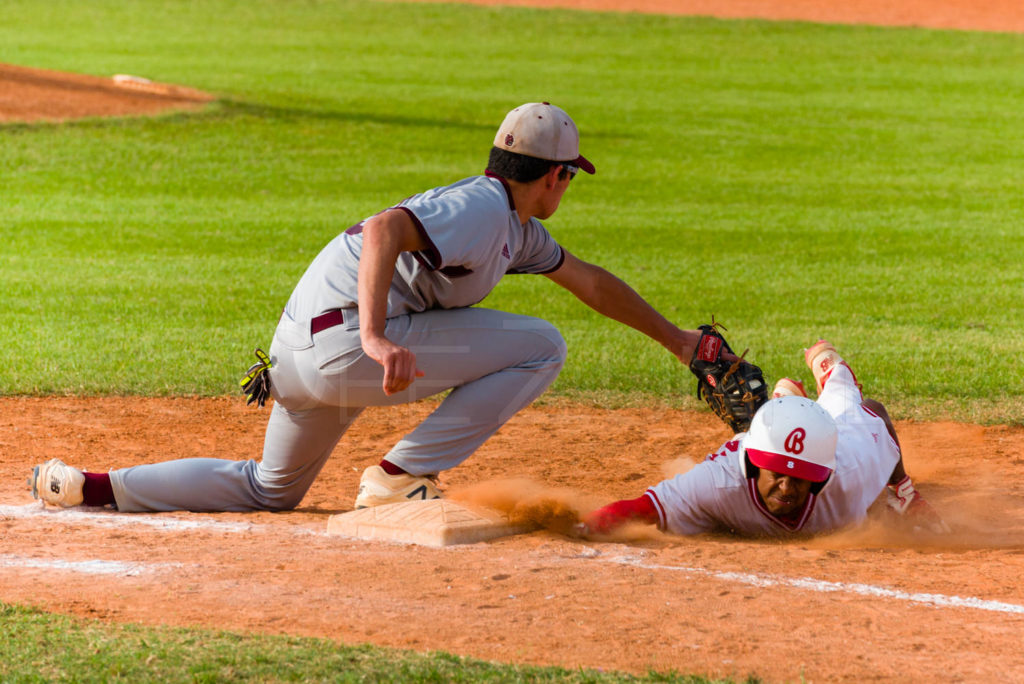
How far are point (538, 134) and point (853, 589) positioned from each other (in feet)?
6.62

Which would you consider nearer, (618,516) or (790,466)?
(790,466)

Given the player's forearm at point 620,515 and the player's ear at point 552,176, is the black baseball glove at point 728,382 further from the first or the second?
the player's ear at point 552,176

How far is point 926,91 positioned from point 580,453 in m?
22.3

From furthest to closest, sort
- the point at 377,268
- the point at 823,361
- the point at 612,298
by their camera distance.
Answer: the point at 823,361 → the point at 612,298 → the point at 377,268

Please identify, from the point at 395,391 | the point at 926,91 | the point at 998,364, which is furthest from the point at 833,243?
the point at 926,91

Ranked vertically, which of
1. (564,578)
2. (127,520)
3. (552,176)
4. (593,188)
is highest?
(593,188)

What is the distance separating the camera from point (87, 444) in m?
6.49

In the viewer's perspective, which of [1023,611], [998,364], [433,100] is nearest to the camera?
[1023,611]

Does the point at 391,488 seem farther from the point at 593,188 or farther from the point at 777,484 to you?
the point at 593,188

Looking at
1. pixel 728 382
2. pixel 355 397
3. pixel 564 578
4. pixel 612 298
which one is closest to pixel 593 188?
pixel 728 382

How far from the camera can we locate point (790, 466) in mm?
4824

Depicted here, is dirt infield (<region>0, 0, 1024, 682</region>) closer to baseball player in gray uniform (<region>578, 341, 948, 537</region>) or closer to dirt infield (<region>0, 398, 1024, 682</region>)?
dirt infield (<region>0, 398, 1024, 682</region>)

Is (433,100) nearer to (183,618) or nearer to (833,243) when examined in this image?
(833,243)

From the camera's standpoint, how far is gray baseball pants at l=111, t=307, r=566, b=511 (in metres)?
4.71
